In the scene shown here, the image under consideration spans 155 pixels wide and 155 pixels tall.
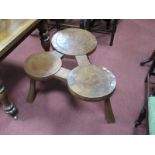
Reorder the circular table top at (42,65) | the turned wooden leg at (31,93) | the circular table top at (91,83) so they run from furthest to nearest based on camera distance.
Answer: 1. the turned wooden leg at (31,93)
2. the circular table top at (42,65)
3. the circular table top at (91,83)

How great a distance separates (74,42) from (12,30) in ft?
1.83

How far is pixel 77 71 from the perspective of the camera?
163cm

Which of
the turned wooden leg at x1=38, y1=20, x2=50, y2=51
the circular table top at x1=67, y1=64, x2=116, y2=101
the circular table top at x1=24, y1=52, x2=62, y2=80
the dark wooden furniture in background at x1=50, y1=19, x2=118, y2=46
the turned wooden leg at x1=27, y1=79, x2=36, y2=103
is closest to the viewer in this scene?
the circular table top at x1=67, y1=64, x2=116, y2=101

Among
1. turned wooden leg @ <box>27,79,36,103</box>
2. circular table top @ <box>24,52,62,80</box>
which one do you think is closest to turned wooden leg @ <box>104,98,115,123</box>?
circular table top @ <box>24,52,62,80</box>

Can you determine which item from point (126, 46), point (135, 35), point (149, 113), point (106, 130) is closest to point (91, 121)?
point (106, 130)

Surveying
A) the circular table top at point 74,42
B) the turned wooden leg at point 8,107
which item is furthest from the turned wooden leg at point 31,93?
the circular table top at point 74,42

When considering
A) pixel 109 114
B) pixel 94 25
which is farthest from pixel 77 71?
pixel 94 25

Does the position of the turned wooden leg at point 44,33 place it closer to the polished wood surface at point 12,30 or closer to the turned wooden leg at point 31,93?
the polished wood surface at point 12,30

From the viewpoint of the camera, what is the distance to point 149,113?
1281 mm

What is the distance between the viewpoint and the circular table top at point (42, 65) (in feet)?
5.40

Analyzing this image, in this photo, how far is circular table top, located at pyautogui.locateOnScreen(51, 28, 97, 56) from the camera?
1848 mm

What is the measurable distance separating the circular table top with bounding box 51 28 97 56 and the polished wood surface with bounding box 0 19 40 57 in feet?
0.87

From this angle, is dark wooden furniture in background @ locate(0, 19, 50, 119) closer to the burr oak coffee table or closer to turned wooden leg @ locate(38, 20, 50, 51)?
turned wooden leg @ locate(38, 20, 50, 51)

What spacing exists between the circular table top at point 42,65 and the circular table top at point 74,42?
124mm
